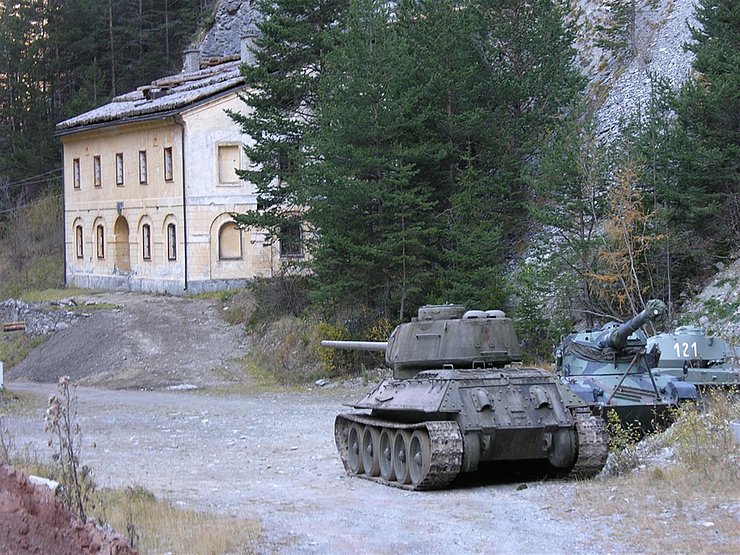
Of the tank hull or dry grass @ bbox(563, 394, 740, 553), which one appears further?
the tank hull

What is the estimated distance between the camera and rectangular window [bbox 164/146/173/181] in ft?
137

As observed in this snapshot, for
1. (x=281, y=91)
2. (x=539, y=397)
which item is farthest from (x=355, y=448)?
(x=281, y=91)

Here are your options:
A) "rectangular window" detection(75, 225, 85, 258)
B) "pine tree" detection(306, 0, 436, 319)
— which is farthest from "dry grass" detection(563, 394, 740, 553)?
"rectangular window" detection(75, 225, 85, 258)

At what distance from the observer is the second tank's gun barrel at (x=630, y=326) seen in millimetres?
15922

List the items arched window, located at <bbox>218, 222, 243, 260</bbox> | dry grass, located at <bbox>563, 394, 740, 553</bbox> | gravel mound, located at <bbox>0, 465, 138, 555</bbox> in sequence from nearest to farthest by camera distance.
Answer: gravel mound, located at <bbox>0, 465, 138, 555</bbox> → dry grass, located at <bbox>563, 394, 740, 553</bbox> → arched window, located at <bbox>218, 222, 243, 260</bbox>

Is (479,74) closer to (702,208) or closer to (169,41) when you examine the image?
(702,208)

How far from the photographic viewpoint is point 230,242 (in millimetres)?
41219

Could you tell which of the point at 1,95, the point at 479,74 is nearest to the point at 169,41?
the point at 1,95

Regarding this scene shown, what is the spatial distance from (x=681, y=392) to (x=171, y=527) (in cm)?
979

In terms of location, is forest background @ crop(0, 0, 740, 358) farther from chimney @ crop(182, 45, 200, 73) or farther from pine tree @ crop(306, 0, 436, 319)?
chimney @ crop(182, 45, 200, 73)

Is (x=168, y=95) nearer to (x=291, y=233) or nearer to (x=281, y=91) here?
(x=281, y=91)

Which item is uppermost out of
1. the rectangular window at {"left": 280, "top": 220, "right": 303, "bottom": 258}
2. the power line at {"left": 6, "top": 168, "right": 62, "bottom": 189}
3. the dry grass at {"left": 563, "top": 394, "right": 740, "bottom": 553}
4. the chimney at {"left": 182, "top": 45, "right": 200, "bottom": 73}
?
the chimney at {"left": 182, "top": 45, "right": 200, "bottom": 73}

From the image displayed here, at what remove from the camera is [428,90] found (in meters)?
29.8

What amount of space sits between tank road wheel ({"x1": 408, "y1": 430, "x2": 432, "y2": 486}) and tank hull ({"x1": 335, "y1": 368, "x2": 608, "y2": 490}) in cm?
1
